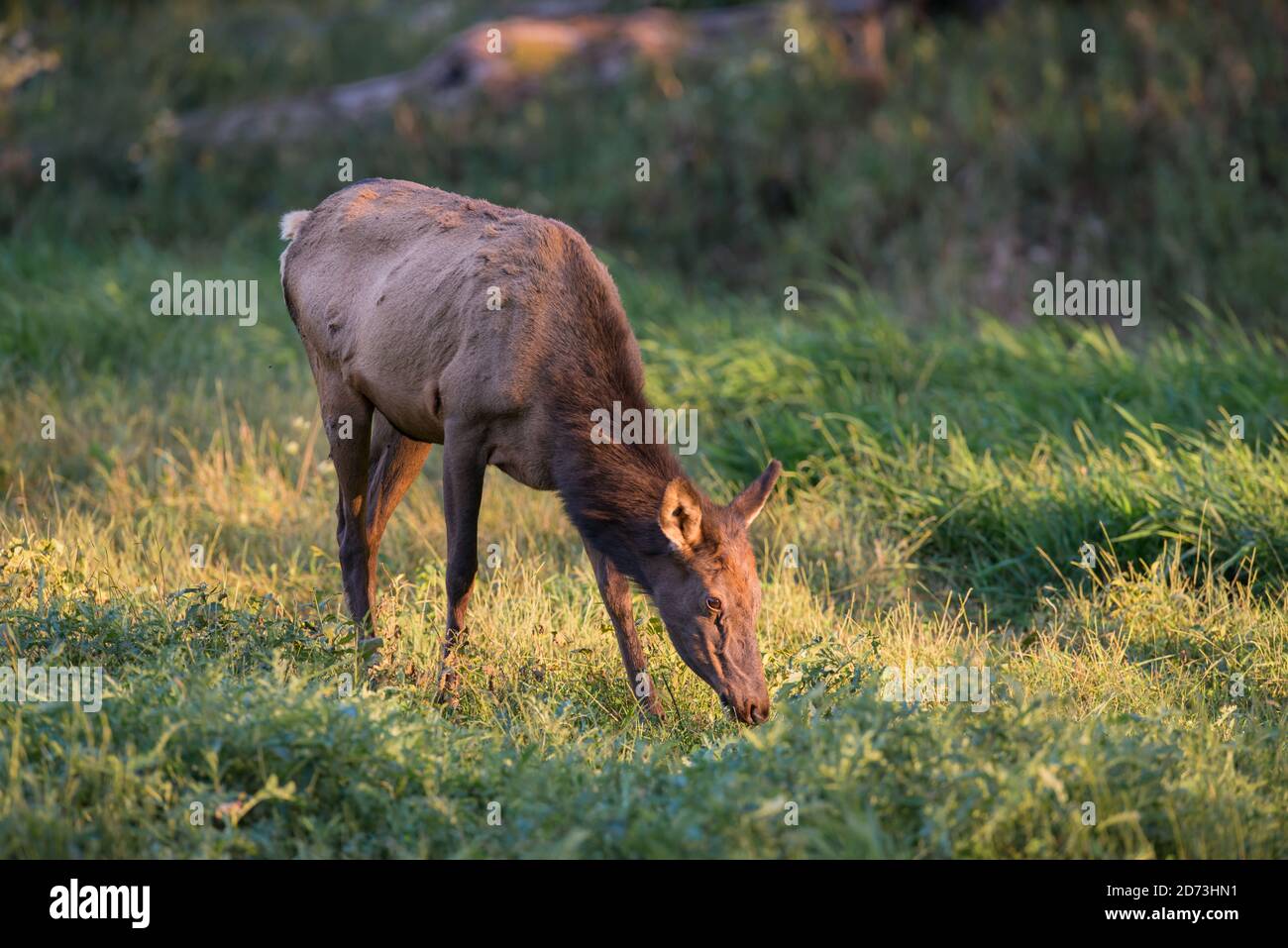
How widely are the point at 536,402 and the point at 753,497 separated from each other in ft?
3.22

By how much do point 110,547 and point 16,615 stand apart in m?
1.57

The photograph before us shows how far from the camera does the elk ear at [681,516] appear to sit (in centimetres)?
577

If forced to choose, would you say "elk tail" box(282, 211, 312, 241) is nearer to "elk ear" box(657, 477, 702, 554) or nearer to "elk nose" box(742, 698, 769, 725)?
"elk ear" box(657, 477, 702, 554)

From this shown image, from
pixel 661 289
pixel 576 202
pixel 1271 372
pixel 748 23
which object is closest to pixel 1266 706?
pixel 1271 372

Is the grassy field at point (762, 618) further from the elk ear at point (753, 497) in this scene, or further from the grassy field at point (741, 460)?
the elk ear at point (753, 497)

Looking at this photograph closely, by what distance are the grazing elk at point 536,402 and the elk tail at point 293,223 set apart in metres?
0.60

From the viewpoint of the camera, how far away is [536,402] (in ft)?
20.1

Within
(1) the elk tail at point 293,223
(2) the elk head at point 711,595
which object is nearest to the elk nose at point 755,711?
(2) the elk head at point 711,595

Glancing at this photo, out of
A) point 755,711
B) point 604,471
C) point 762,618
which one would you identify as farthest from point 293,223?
point 755,711

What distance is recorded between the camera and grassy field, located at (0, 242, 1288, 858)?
4660 mm

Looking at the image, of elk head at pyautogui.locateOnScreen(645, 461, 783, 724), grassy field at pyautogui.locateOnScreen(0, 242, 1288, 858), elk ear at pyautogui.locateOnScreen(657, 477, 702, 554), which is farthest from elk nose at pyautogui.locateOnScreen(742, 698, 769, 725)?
elk ear at pyautogui.locateOnScreen(657, 477, 702, 554)

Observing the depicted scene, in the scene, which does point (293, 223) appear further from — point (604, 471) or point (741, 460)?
point (741, 460)
